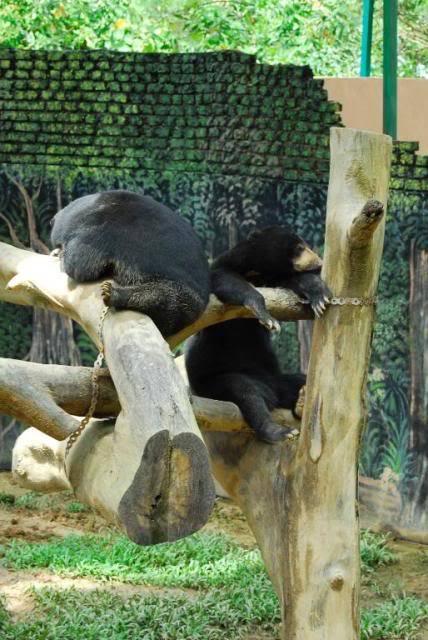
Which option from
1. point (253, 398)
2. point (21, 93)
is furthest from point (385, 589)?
point (21, 93)

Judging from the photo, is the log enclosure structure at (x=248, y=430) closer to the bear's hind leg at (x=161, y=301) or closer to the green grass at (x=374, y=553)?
the bear's hind leg at (x=161, y=301)

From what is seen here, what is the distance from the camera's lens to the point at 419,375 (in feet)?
24.5

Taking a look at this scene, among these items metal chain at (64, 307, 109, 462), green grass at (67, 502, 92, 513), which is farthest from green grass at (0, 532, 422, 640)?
metal chain at (64, 307, 109, 462)

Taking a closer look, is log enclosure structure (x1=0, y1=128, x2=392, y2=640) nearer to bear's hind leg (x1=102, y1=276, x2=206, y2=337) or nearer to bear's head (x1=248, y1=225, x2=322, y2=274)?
bear's hind leg (x1=102, y1=276, x2=206, y2=337)

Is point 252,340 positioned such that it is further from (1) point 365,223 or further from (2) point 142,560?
(2) point 142,560

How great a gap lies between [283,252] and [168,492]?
2.10 m

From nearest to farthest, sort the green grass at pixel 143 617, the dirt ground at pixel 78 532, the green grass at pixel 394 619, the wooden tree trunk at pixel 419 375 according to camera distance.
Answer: the green grass at pixel 143 617, the green grass at pixel 394 619, the dirt ground at pixel 78 532, the wooden tree trunk at pixel 419 375

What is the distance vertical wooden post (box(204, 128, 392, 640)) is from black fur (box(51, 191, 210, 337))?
576 mm

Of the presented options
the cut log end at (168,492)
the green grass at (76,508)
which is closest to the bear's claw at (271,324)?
the cut log end at (168,492)

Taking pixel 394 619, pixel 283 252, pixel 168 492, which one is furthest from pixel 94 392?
pixel 394 619

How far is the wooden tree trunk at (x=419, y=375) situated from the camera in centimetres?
741

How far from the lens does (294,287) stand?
4441 mm

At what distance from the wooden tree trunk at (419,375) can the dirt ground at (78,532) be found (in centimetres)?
39

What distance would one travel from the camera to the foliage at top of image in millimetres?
13078
